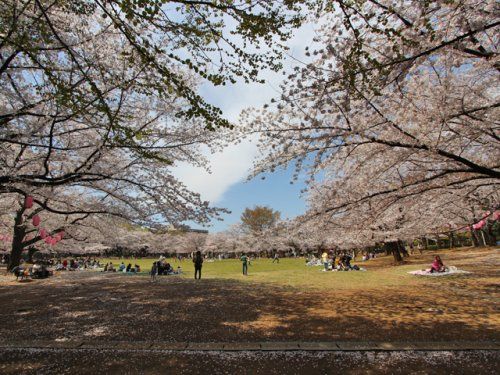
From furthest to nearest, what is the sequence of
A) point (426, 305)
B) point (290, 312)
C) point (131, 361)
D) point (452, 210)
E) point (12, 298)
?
1. point (452, 210)
2. point (12, 298)
3. point (426, 305)
4. point (290, 312)
5. point (131, 361)

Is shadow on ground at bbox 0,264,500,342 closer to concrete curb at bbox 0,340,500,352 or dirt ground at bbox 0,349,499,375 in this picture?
concrete curb at bbox 0,340,500,352

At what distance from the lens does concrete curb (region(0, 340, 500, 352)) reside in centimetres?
471

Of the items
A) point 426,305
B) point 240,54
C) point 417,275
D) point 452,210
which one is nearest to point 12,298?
point 240,54

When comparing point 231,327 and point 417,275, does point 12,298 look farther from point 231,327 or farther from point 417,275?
point 417,275

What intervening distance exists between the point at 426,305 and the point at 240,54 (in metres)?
7.81

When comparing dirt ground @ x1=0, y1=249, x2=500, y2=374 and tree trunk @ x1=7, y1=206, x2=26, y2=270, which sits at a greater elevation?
tree trunk @ x1=7, y1=206, x2=26, y2=270

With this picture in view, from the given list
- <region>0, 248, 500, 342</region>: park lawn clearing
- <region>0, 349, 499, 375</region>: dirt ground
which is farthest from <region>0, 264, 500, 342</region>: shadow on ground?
<region>0, 349, 499, 375</region>: dirt ground

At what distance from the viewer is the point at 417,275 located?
1503cm

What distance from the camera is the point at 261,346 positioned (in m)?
4.91

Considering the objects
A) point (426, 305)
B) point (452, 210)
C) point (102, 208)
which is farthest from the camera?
point (452, 210)

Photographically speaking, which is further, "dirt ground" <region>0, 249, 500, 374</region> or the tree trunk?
the tree trunk

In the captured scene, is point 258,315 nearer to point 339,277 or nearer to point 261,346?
point 261,346

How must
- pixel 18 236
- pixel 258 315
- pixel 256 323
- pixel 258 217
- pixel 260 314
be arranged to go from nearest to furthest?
pixel 256 323, pixel 258 315, pixel 260 314, pixel 18 236, pixel 258 217

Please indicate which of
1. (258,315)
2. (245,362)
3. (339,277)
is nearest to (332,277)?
(339,277)
